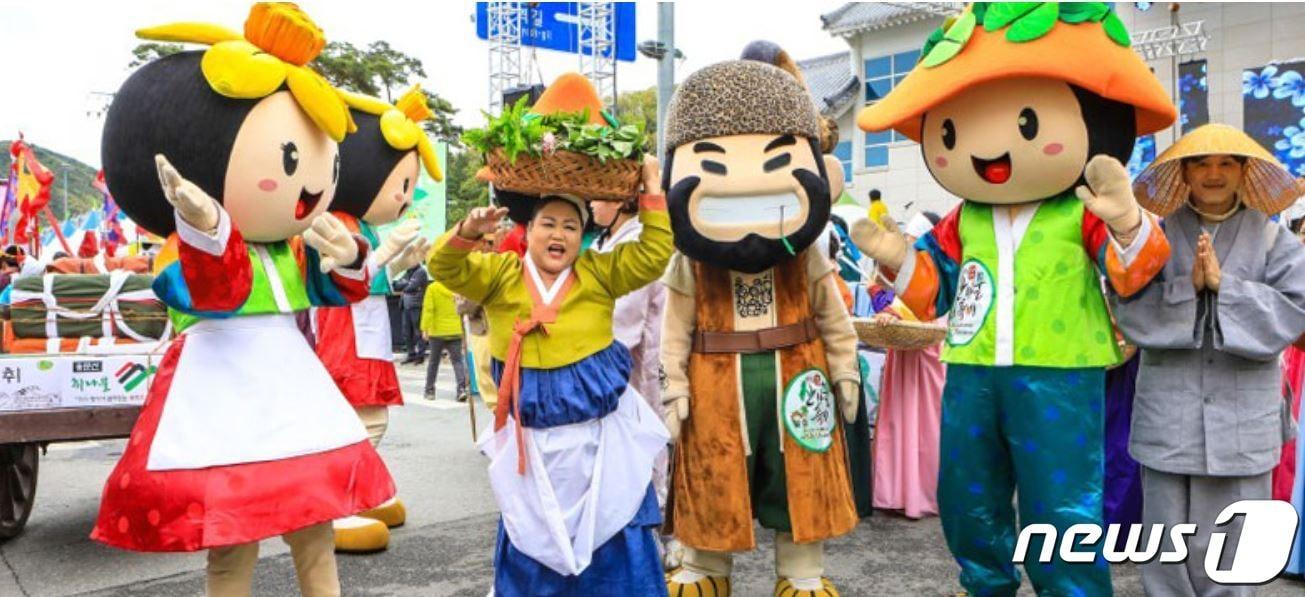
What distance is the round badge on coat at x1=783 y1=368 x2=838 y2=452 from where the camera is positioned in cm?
348

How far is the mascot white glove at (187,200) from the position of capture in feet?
8.36

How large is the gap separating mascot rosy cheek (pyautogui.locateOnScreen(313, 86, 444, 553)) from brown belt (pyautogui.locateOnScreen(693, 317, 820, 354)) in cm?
154

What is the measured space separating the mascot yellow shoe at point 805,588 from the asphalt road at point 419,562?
1.78 feet

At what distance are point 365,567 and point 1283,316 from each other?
3.76 metres

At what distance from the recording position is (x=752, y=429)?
3.51 meters

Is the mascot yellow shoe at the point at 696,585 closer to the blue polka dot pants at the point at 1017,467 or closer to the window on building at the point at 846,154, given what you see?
the blue polka dot pants at the point at 1017,467

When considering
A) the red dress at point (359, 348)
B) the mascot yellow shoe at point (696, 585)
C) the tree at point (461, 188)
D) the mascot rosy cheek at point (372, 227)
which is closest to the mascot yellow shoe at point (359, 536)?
the mascot rosy cheek at point (372, 227)

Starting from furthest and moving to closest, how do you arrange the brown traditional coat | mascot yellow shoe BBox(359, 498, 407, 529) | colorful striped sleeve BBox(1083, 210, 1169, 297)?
mascot yellow shoe BBox(359, 498, 407, 529), the brown traditional coat, colorful striped sleeve BBox(1083, 210, 1169, 297)

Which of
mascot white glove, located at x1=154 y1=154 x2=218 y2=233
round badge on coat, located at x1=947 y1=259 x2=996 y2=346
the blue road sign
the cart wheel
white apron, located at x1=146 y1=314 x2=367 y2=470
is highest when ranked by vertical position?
the blue road sign

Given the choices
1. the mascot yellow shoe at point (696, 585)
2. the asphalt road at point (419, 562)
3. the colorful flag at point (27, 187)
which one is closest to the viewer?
the mascot yellow shoe at point (696, 585)

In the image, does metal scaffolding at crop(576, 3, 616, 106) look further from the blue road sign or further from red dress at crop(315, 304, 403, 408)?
red dress at crop(315, 304, 403, 408)

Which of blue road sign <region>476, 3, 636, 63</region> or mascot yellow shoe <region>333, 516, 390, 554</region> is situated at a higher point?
blue road sign <region>476, 3, 636, 63</region>

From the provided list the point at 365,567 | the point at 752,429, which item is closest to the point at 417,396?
the point at 365,567

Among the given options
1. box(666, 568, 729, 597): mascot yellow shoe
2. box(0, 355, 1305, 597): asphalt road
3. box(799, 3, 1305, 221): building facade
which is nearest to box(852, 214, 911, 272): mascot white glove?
box(666, 568, 729, 597): mascot yellow shoe
